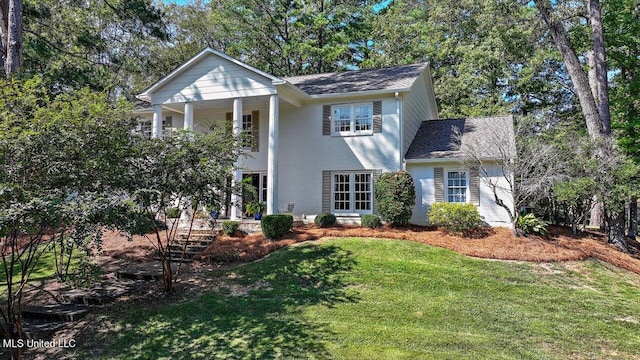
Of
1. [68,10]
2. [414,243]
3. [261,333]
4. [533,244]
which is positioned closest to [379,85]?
[414,243]

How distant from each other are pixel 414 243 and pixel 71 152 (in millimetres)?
8764

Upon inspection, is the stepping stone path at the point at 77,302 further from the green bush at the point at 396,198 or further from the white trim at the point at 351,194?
the green bush at the point at 396,198

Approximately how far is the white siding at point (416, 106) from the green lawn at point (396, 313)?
6.64 m

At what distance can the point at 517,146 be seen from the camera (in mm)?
14094

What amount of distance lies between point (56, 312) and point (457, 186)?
12674 mm

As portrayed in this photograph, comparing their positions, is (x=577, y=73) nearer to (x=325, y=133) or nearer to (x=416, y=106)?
(x=416, y=106)

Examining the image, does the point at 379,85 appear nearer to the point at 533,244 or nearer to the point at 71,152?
the point at 533,244

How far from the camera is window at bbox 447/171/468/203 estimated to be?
1441 cm

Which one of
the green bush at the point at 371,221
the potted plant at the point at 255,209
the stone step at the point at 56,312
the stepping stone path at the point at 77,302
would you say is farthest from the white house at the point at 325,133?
the stone step at the point at 56,312

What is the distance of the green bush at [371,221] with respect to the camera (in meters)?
13.5

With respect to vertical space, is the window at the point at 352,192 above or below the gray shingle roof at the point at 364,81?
below

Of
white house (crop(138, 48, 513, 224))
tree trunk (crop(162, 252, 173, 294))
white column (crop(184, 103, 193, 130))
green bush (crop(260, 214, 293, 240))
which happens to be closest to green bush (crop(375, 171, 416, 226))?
white house (crop(138, 48, 513, 224))

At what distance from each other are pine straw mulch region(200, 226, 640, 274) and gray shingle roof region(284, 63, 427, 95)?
18.5 feet

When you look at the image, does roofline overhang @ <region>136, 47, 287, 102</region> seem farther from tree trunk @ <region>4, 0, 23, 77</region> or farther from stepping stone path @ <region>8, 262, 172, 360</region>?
stepping stone path @ <region>8, 262, 172, 360</region>
